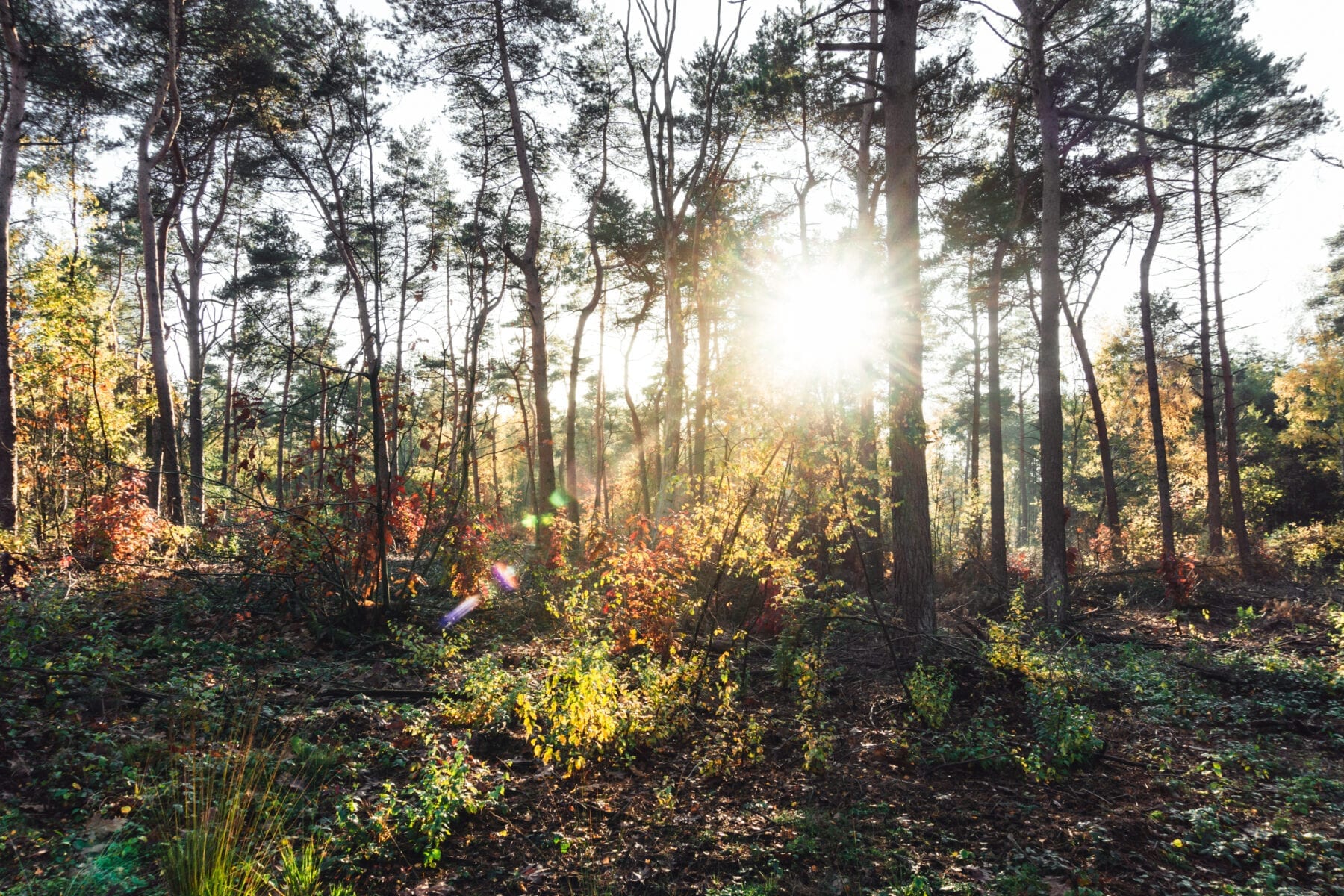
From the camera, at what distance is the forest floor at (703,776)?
2.83m

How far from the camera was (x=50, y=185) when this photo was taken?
10273 mm

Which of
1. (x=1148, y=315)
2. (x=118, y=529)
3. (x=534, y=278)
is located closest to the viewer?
(x=118, y=529)

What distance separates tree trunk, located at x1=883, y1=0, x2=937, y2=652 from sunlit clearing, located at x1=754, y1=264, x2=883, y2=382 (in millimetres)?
273

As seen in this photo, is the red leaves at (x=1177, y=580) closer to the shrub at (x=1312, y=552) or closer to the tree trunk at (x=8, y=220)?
the shrub at (x=1312, y=552)

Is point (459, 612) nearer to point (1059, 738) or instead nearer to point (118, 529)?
point (118, 529)

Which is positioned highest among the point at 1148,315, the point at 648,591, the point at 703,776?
the point at 1148,315

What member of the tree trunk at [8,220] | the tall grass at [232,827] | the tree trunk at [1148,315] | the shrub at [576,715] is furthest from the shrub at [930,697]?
the tree trunk at [1148,315]

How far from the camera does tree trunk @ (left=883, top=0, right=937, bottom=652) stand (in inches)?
235

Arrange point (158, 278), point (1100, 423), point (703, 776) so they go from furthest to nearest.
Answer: point (1100, 423) < point (158, 278) < point (703, 776)

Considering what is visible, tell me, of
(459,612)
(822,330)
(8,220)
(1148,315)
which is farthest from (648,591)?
(1148,315)

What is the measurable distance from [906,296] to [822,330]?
1211 mm

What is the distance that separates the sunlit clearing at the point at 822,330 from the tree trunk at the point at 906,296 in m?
0.27

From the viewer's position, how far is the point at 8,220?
8734 mm

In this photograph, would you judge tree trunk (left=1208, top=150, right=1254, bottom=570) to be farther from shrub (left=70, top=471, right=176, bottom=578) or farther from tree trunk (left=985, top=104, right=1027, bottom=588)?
shrub (left=70, top=471, right=176, bottom=578)
